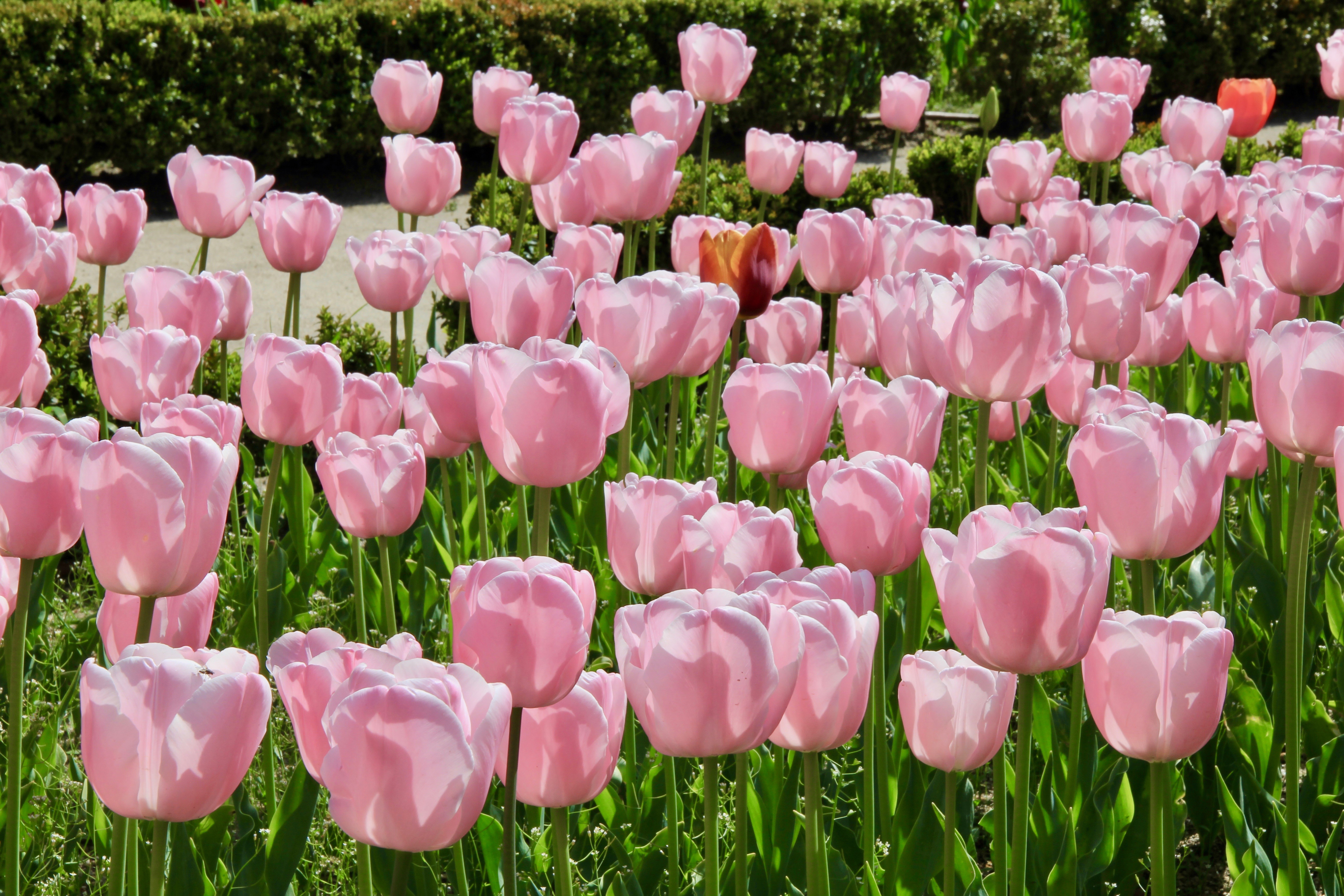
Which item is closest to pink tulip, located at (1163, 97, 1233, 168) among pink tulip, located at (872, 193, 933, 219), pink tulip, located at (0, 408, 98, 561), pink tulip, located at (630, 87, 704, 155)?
pink tulip, located at (872, 193, 933, 219)

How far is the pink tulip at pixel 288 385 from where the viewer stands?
208cm

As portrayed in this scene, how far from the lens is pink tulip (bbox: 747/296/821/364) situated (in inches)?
119

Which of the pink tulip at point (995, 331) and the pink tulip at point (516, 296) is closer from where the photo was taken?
the pink tulip at point (995, 331)

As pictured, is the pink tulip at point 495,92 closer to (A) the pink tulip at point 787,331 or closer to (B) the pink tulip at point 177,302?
(A) the pink tulip at point 787,331

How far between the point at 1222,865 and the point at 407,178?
8.11ft

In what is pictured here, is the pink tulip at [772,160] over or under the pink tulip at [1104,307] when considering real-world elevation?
under

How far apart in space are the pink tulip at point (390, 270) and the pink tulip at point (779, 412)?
3.79 ft

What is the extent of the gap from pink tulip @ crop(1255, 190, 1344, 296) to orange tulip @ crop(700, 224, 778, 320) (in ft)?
3.14

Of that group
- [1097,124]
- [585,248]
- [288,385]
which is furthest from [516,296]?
[1097,124]

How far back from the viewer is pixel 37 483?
1.41 meters

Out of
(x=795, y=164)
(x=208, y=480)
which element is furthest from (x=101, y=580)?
(x=795, y=164)

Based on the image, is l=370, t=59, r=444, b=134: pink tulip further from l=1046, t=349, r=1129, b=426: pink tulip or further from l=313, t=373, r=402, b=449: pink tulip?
l=1046, t=349, r=1129, b=426: pink tulip

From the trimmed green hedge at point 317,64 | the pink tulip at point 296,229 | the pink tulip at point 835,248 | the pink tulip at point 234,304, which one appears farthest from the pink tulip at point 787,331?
the trimmed green hedge at point 317,64

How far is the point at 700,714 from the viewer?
114 cm
